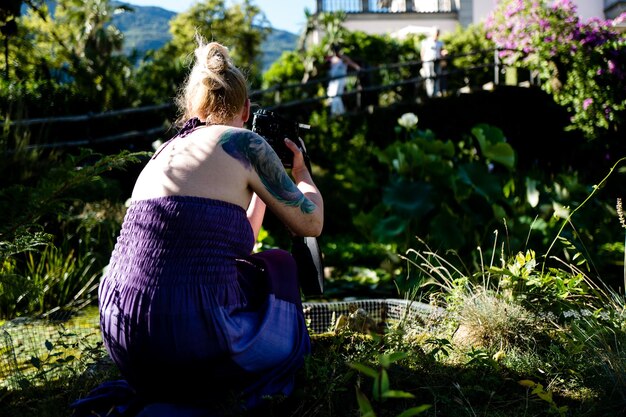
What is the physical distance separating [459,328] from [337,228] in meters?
5.46

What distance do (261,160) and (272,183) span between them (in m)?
0.08

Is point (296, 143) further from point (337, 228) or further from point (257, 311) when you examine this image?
A: point (337, 228)

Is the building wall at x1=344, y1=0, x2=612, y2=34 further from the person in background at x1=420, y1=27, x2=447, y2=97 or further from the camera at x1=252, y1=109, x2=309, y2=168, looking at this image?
the camera at x1=252, y1=109, x2=309, y2=168

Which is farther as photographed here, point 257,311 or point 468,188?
point 468,188

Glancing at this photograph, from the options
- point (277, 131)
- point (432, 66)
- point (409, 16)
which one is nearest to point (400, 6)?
point (409, 16)

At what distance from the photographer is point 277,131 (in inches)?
103

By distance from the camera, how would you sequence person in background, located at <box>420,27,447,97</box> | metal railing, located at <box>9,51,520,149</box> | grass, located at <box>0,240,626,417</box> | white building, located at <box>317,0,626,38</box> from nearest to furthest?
grass, located at <box>0,240,626,417</box>, metal railing, located at <box>9,51,520,149</box>, person in background, located at <box>420,27,447,97</box>, white building, located at <box>317,0,626,38</box>

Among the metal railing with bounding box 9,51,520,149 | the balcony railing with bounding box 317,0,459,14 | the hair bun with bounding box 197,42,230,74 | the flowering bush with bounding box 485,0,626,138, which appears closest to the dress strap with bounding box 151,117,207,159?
the hair bun with bounding box 197,42,230,74

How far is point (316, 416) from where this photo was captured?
2201 millimetres

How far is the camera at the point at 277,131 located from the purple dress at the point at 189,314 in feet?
1.35

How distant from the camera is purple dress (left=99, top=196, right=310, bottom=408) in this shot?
2.10 metres

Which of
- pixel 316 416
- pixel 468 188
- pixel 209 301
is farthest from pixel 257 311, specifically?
pixel 468 188

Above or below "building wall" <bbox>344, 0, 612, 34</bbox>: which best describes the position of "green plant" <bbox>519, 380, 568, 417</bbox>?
below

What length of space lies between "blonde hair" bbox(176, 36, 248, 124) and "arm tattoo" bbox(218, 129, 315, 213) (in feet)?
0.52
